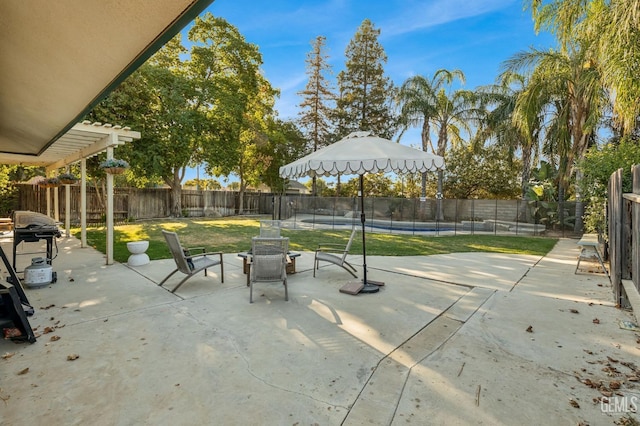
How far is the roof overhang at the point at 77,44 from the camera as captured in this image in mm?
1868

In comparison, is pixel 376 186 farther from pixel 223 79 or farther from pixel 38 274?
pixel 38 274

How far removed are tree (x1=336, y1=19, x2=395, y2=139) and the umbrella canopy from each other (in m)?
20.7

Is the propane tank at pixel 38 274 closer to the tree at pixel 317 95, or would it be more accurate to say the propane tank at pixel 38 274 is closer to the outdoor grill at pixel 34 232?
the outdoor grill at pixel 34 232

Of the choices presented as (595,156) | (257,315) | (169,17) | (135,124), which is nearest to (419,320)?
(257,315)

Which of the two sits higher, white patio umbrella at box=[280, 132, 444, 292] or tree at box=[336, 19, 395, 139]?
tree at box=[336, 19, 395, 139]

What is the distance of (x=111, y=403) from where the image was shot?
217cm

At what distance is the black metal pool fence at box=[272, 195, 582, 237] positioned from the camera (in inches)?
555

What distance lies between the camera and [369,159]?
417 cm

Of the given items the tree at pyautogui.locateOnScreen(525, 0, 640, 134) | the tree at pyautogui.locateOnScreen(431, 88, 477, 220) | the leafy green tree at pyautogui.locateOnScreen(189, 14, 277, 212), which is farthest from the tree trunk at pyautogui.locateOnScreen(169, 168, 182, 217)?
the tree at pyautogui.locateOnScreen(525, 0, 640, 134)

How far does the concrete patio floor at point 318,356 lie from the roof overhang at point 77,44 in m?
2.51

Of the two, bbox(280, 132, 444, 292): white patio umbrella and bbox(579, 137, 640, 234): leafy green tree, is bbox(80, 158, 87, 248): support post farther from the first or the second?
bbox(579, 137, 640, 234): leafy green tree

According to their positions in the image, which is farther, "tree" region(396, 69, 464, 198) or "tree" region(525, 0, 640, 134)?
"tree" region(396, 69, 464, 198)

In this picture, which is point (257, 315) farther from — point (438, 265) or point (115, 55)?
point (438, 265)

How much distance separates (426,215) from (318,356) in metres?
17.8
